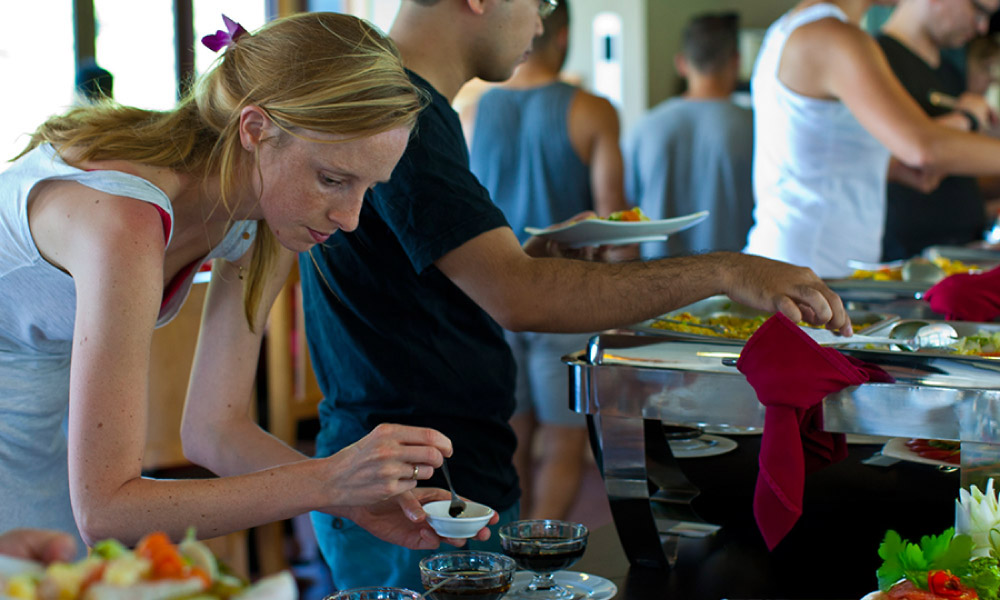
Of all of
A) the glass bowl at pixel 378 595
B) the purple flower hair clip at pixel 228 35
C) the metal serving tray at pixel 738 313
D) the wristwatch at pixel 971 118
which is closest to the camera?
the glass bowl at pixel 378 595

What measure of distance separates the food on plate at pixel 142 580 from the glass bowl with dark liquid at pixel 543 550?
1.29ft

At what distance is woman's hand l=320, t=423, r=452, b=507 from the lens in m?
0.87

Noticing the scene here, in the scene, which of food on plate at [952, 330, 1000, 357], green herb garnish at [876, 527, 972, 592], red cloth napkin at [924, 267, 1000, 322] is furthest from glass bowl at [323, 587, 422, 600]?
red cloth napkin at [924, 267, 1000, 322]

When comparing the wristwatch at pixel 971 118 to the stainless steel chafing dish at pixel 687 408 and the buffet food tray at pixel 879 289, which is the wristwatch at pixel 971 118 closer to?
the buffet food tray at pixel 879 289

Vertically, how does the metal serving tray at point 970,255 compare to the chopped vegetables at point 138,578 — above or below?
below

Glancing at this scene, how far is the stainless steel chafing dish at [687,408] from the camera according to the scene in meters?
0.92

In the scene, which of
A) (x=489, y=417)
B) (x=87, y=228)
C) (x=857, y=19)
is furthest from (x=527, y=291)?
(x=857, y=19)

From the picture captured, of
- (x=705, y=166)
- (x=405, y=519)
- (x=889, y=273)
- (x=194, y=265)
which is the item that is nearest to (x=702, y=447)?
(x=405, y=519)

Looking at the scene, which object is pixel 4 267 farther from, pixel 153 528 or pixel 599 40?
pixel 599 40

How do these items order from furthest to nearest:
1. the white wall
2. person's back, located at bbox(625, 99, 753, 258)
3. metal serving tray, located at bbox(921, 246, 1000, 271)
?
the white wall
person's back, located at bbox(625, 99, 753, 258)
metal serving tray, located at bbox(921, 246, 1000, 271)

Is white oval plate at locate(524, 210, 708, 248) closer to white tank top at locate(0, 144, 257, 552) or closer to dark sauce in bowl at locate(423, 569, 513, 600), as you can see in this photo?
white tank top at locate(0, 144, 257, 552)

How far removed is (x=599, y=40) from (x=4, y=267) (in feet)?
15.9

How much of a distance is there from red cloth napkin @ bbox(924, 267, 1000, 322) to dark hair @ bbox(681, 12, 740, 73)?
1988mm

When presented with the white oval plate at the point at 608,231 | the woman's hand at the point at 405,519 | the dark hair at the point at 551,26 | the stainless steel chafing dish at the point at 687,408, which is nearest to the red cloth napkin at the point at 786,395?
the stainless steel chafing dish at the point at 687,408
